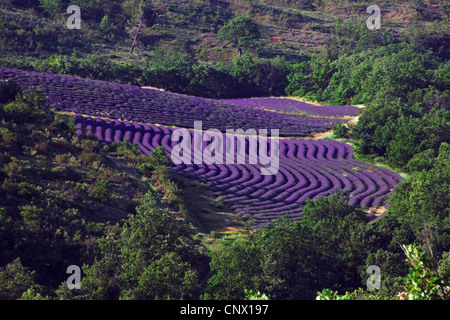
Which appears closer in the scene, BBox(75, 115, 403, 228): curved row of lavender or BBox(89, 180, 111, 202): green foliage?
BBox(89, 180, 111, 202): green foliage

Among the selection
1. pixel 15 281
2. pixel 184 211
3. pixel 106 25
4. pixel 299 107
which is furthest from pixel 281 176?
pixel 106 25

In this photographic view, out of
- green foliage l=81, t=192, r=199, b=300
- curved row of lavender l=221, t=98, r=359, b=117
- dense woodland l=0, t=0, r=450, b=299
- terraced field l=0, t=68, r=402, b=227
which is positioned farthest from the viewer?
curved row of lavender l=221, t=98, r=359, b=117

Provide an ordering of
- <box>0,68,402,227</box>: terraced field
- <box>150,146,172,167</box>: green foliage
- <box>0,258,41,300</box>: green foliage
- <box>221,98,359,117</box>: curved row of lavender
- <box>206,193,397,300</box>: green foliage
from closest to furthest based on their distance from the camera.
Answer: <box>0,258,41,300</box>: green foliage < <box>206,193,397,300</box>: green foliage < <box>0,68,402,227</box>: terraced field < <box>150,146,172,167</box>: green foliage < <box>221,98,359,117</box>: curved row of lavender

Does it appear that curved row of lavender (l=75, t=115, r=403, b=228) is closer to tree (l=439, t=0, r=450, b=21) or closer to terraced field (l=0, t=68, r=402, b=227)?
terraced field (l=0, t=68, r=402, b=227)

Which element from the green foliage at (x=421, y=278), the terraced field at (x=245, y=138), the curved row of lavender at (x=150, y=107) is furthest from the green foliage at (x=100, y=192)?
→ the curved row of lavender at (x=150, y=107)

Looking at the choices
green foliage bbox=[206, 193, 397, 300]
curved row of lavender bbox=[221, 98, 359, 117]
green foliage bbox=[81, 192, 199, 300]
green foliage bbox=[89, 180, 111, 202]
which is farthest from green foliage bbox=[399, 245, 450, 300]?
curved row of lavender bbox=[221, 98, 359, 117]
